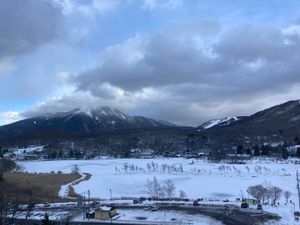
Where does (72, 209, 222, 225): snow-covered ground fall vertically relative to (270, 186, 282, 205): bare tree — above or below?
below

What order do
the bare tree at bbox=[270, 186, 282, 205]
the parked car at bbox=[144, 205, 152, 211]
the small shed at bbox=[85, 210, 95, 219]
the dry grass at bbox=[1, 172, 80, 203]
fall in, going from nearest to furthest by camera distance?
the small shed at bbox=[85, 210, 95, 219] → the parked car at bbox=[144, 205, 152, 211] → the bare tree at bbox=[270, 186, 282, 205] → the dry grass at bbox=[1, 172, 80, 203]

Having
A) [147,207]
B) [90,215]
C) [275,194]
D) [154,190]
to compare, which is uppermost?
[154,190]

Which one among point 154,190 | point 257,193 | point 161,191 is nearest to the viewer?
point 257,193

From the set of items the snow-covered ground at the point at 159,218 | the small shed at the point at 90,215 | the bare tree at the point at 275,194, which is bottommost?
the snow-covered ground at the point at 159,218

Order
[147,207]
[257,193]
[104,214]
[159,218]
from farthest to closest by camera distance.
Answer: [257,193] → [147,207] → [104,214] → [159,218]

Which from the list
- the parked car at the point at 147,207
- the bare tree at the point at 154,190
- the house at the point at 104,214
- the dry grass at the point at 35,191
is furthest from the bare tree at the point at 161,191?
the house at the point at 104,214

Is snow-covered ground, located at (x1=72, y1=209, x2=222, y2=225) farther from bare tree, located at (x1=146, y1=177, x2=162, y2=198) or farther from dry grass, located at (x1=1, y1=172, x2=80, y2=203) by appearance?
bare tree, located at (x1=146, y1=177, x2=162, y2=198)

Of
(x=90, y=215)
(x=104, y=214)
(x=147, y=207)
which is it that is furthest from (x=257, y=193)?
(x=90, y=215)

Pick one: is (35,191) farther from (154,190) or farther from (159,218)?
(159,218)

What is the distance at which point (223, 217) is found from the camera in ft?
156

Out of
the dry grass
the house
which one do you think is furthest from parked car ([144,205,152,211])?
the dry grass

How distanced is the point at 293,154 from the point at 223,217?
109298 millimetres

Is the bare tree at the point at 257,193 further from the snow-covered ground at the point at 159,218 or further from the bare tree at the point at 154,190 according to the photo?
the bare tree at the point at 154,190

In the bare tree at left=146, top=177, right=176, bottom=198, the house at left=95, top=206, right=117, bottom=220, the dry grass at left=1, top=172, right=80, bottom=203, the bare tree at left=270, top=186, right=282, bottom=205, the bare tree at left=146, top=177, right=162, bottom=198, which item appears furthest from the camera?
the bare tree at left=146, top=177, right=162, bottom=198
